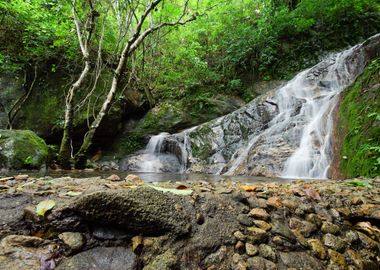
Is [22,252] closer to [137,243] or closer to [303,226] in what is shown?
[137,243]

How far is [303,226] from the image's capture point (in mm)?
1798

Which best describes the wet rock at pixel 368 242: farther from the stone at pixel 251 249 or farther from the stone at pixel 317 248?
the stone at pixel 251 249

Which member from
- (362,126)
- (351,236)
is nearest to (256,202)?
(351,236)

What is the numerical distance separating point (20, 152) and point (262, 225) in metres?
5.35

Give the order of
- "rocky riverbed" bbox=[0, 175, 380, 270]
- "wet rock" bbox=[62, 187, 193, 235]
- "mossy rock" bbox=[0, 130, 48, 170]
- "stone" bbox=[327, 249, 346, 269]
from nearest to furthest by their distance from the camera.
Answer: "rocky riverbed" bbox=[0, 175, 380, 270], "wet rock" bbox=[62, 187, 193, 235], "stone" bbox=[327, 249, 346, 269], "mossy rock" bbox=[0, 130, 48, 170]

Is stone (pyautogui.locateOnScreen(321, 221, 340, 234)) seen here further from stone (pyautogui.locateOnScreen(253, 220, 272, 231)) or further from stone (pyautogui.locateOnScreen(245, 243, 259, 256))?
stone (pyautogui.locateOnScreen(245, 243, 259, 256))

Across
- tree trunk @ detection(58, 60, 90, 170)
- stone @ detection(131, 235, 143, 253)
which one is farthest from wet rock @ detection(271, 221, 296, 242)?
tree trunk @ detection(58, 60, 90, 170)

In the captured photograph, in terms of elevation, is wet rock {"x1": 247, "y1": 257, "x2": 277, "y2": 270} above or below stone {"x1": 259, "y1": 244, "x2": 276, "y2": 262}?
below

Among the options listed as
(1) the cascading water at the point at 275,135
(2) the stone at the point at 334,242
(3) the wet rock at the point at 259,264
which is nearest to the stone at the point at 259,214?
(3) the wet rock at the point at 259,264

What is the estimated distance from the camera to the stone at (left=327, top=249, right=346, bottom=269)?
1602mm

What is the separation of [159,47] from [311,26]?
25.6ft

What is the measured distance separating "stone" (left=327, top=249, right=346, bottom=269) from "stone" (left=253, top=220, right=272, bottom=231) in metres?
0.43

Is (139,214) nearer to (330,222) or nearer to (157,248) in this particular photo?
(157,248)

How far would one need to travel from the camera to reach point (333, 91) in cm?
833
